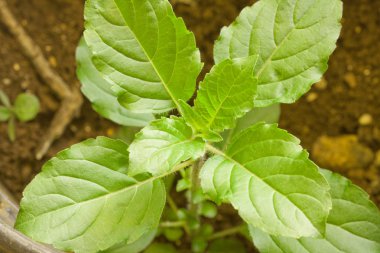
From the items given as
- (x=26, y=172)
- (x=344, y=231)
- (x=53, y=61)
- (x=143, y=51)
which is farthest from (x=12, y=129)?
(x=344, y=231)

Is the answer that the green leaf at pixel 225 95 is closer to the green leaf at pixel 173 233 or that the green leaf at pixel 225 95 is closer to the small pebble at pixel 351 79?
the green leaf at pixel 173 233

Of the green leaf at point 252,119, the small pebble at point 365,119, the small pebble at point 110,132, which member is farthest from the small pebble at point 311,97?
the small pebble at point 110,132

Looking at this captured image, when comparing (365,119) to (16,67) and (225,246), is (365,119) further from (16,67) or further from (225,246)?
(16,67)

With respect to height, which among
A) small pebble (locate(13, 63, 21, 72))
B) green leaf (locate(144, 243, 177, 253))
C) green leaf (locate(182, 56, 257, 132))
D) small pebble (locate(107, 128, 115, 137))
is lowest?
green leaf (locate(144, 243, 177, 253))

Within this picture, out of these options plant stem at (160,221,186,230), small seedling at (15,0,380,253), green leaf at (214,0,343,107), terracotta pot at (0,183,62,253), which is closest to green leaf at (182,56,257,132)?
small seedling at (15,0,380,253)

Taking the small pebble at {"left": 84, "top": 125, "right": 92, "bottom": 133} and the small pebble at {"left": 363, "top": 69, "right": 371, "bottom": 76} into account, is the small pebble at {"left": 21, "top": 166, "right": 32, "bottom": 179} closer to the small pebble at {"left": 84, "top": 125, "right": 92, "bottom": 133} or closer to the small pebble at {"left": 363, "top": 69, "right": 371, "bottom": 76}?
the small pebble at {"left": 84, "top": 125, "right": 92, "bottom": 133}
